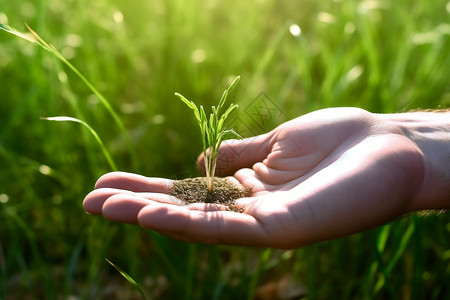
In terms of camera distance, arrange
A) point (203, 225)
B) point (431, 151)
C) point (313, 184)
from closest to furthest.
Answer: point (203, 225) → point (313, 184) → point (431, 151)

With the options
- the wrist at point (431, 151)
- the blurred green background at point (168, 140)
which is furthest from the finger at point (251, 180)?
the wrist at point (431, 151)

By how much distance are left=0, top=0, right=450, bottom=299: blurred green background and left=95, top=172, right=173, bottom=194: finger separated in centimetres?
12

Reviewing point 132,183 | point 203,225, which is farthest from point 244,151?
point 203,225

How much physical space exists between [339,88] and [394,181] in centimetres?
57

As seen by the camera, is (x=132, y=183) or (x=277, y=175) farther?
(x=277, y=175)

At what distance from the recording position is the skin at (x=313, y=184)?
2.83ft

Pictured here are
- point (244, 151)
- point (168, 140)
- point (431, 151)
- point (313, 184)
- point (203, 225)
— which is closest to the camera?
point (203, 225)

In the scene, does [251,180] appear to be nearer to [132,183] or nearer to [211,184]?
[211,184]

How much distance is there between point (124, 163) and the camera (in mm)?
1762

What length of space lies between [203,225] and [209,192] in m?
0.30

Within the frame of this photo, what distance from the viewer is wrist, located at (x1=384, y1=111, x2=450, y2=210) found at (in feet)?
3.47

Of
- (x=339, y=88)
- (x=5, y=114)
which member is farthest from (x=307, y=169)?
(x=5, y=114)

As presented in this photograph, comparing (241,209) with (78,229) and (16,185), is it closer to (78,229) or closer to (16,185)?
(78,229)

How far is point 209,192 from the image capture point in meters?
1.13
